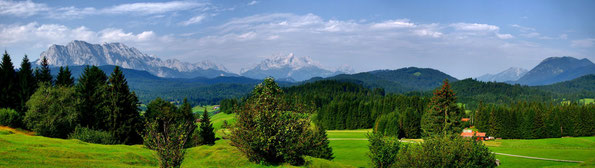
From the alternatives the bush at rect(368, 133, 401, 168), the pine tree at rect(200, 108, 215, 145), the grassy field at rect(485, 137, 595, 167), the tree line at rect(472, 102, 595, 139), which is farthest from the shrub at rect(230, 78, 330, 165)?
the tree line at rect(472, 102, 595, 139)

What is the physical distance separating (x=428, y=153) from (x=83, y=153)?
35.4 metres

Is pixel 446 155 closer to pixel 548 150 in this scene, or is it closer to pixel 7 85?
pixel 548 150

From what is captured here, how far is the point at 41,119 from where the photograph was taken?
2544 inches

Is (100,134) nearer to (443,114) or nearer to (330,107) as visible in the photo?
(443,114)

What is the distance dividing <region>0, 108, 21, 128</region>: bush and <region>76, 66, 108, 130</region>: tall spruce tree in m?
11.3

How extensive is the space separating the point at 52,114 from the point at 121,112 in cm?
1105

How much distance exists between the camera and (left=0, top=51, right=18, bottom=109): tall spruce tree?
76.4 metres

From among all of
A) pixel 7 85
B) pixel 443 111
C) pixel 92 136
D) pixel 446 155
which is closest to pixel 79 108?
pixel 92 136

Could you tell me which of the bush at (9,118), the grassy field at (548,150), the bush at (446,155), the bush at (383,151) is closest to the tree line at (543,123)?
the grassy field at (548,150)

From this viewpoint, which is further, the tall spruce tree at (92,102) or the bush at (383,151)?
the tall spruce tree at (92,102)

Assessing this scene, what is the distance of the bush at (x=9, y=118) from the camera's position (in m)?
67.6

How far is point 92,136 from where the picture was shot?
60969 millimetres

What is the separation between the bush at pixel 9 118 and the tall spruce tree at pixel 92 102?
11291 mm

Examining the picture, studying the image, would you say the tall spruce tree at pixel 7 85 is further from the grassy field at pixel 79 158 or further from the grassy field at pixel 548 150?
the grassy field at pixel 548 150
